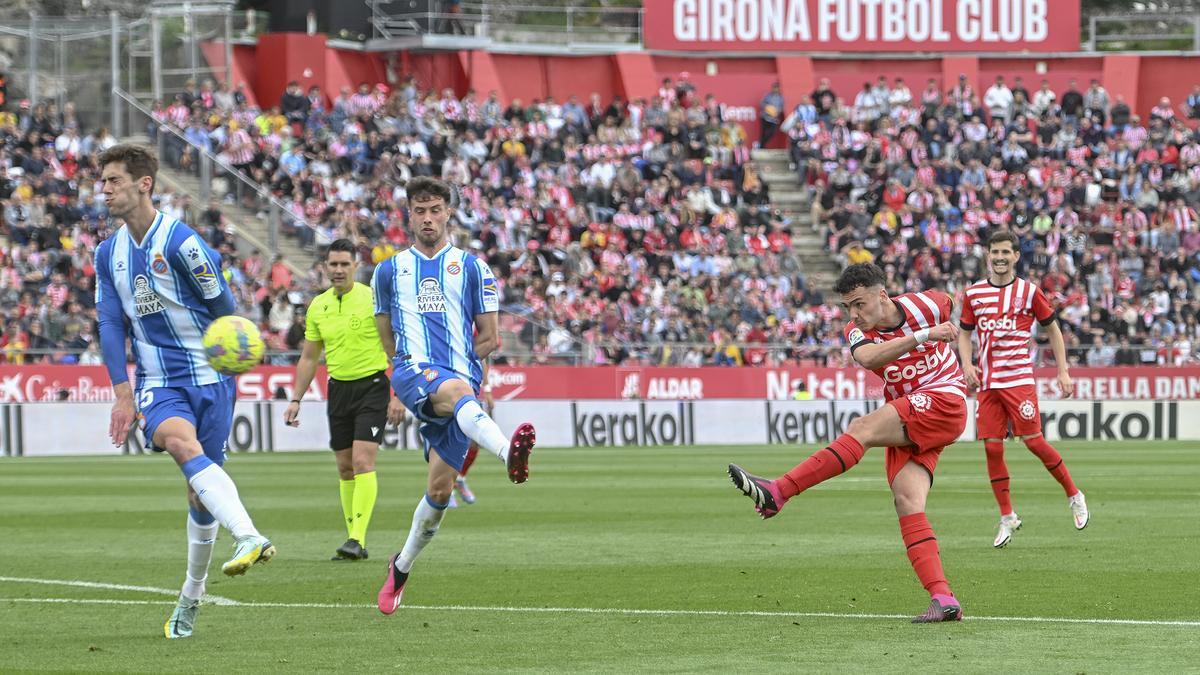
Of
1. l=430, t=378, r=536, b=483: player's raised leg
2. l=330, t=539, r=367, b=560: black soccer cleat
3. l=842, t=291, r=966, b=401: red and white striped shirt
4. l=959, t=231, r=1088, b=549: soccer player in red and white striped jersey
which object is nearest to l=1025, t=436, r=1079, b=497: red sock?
l=959, t=231, r=1088, b=549: soccer player in red and white striped jersey

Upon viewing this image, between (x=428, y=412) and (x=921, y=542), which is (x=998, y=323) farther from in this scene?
(x=428, y=412)

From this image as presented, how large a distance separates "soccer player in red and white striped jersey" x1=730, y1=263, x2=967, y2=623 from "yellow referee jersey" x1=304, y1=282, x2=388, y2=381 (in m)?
5.66

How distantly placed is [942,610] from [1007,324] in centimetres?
581

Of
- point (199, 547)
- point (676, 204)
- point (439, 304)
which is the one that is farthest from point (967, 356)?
point (676, 204)

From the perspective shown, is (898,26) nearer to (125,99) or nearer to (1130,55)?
(1130,55)

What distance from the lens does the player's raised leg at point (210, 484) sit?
852 cm

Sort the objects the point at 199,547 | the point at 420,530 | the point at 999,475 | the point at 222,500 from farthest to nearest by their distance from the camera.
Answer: the point at 999,475 < the point at 420,530 < the point at 199,547 < the point at 222,500

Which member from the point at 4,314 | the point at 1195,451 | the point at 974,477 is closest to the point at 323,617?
the point at 974,477

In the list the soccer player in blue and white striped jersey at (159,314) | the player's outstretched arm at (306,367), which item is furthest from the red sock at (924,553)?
the player's outstretched arm at (306,367)

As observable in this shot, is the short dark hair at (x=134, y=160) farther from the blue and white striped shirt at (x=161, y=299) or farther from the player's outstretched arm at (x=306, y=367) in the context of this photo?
the player's outstretched arm at (x=306, y=367)

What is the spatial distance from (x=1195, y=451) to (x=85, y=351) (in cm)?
1818

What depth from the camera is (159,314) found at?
923 centimetres

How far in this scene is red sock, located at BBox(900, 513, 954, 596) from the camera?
31.3 ft

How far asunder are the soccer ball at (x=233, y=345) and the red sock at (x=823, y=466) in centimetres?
266
